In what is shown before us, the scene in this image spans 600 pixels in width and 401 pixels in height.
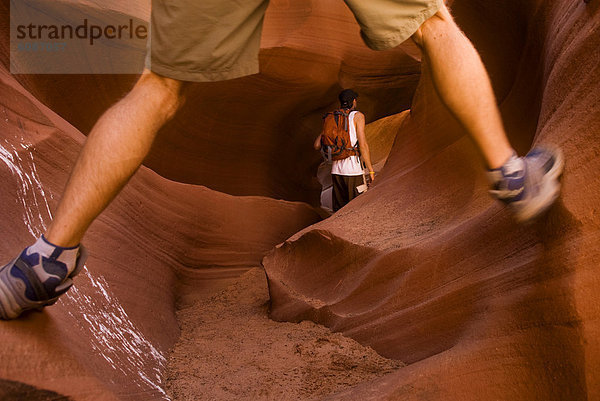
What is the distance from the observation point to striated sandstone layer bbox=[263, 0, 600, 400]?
1.21m

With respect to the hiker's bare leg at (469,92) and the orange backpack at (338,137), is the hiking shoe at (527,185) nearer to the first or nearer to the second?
the hiker's bare leg at (469,92)

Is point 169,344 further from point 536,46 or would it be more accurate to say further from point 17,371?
point 536,46

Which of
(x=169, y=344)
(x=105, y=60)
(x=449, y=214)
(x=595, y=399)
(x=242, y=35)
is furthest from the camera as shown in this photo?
(x=105, y=60)

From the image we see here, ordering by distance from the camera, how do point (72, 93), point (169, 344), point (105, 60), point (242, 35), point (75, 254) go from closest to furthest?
point (75, 254), point (242, 35), point (169, 344), point (72, 93), point (105, 60)

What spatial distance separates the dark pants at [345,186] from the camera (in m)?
5.00

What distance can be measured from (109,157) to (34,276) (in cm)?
30

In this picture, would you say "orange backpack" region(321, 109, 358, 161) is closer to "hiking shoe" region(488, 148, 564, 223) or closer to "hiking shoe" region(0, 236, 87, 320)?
"hiking shoe" region(488, 148, 564, 223)

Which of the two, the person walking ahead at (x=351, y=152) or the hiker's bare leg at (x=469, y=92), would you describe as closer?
the hiker's bare leg at (x=469, y=92)

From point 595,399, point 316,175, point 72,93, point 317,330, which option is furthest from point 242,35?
point 316,175

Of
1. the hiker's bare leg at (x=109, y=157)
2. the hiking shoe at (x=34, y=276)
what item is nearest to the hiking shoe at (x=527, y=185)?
the hiker's bare leg at (x=109, y=157)

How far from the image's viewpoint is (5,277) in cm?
115

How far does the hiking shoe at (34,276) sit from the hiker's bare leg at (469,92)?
92cm

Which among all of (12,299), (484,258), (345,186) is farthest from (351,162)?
(12,299)

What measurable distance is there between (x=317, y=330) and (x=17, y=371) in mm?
1284
